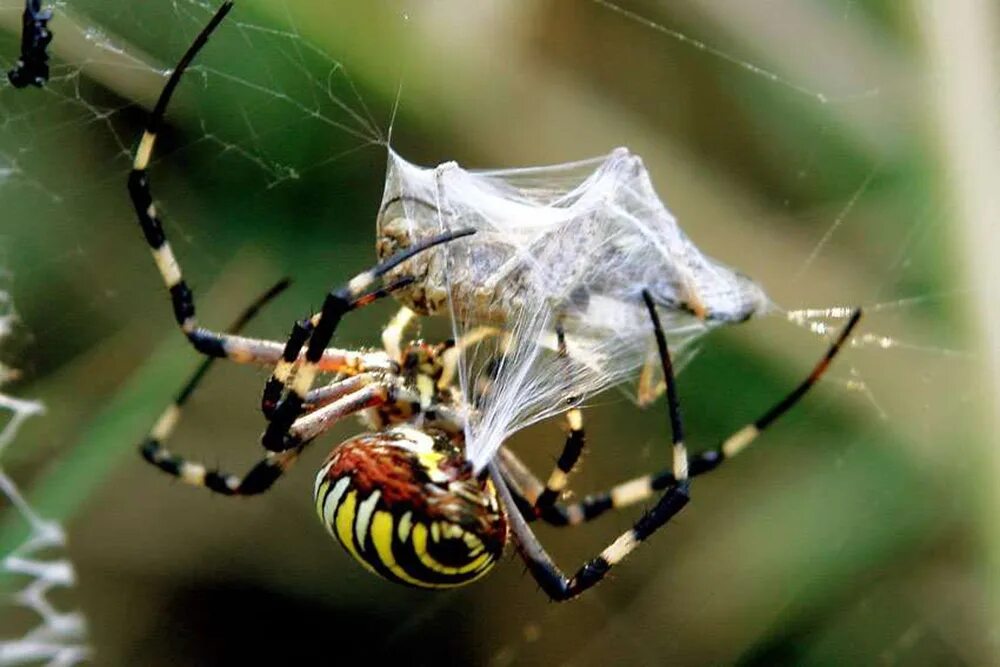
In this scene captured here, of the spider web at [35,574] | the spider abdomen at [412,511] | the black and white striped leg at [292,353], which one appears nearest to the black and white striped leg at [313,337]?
the black and white striped leg at [292,353]

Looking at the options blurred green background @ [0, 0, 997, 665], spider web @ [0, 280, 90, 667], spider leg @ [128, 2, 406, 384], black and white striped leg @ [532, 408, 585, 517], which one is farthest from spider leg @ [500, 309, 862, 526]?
spider web @ [0, 280, 90, 667]

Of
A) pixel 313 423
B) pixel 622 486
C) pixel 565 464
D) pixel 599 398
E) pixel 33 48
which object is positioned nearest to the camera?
pixel 33 48

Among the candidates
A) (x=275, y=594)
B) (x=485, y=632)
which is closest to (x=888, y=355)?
(x=485, y=632)

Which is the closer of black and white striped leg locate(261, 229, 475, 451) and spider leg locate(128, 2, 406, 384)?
black and white striped leg locate(261, 229, 475, 451)

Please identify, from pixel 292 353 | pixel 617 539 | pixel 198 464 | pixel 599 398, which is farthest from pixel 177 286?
pixel 599 398

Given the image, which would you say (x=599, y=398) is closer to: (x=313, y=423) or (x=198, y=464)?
(x=313, y=423)

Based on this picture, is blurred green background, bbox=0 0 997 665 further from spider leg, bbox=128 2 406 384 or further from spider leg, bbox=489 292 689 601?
spider leg, bbox=489 292 689 601

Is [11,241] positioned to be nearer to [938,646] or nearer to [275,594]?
[275,594]
